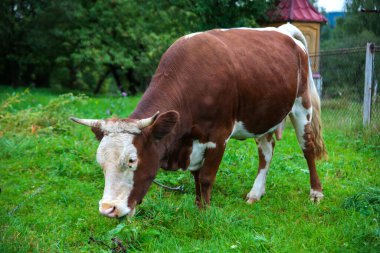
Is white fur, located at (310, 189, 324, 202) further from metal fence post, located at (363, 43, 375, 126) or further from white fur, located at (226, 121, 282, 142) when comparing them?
metal fence post, located at (363, 43, 375, 126)

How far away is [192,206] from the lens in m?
4.27

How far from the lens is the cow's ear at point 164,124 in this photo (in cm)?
385

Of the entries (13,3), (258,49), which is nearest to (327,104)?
(258,49)

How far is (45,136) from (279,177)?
4.32m

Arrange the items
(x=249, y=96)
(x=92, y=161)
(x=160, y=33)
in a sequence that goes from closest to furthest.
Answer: (x=249, y=96) < (x=92, y=161) < (x=160, y=33)

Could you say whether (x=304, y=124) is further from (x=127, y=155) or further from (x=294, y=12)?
(x=294, y=12)

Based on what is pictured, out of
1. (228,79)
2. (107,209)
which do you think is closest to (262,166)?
(228,79)

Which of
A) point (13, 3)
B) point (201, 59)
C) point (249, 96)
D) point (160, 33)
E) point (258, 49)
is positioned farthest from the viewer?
point (160, 33)

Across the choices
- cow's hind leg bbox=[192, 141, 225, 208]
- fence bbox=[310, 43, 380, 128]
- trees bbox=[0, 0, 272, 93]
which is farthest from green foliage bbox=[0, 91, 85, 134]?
trees bbox=[0, 0, 272, 93]

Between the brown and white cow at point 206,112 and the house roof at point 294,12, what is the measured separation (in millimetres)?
8272

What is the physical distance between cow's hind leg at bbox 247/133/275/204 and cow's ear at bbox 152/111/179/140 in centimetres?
173

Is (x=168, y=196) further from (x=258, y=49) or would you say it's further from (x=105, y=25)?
(x=105, y=25)

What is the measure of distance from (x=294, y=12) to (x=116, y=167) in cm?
1140

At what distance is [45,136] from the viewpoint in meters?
8.13
